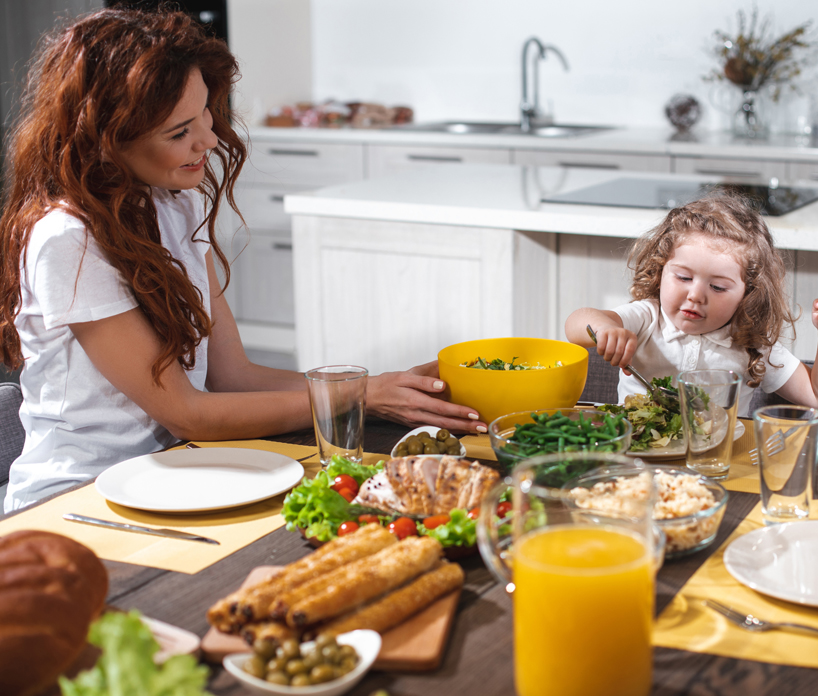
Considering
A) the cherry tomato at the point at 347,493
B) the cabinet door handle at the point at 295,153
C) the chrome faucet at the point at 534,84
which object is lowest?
the cherry tomato at the point at 347,493

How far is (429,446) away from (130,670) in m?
0.58

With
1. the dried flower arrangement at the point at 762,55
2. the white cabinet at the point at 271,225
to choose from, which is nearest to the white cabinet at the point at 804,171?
the dried flower arrangement at the point at 762,55

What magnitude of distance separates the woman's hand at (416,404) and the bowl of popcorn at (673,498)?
1.18 ft

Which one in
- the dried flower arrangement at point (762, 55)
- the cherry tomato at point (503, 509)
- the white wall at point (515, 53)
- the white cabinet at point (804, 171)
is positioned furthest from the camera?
the white wall at point (515, 53)

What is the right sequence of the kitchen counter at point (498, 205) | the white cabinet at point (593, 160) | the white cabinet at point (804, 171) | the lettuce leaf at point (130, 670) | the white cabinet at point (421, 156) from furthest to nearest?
the white cabinet at point (421, 156)
the white cabinet at point (593, 160)
the white cabinet at point (804, 171)
the kitchen counter at point (498, 205)
the lettuce leaf at point (130, 670)

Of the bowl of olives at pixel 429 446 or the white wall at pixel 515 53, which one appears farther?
the white wall at pixel 515 53

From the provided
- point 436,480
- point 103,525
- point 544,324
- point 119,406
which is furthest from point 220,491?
point 544,324

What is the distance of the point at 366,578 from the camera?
0.74 m

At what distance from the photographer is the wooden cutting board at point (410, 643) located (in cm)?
71

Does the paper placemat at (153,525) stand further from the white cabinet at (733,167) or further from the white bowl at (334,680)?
the white cabinet at (733,167)

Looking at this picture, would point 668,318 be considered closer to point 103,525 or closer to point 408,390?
point 408,390

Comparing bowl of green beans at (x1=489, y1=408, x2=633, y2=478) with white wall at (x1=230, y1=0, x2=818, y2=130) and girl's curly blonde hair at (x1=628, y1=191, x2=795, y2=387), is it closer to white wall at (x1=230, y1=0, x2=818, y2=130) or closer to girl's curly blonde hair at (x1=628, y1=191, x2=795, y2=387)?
girl's curly blonde hair at (x1=628, y1=191, x2=795, y2=387)

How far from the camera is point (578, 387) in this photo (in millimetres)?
1297

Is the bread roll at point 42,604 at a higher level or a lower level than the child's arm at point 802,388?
higher
